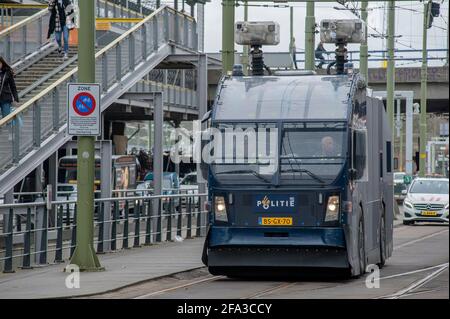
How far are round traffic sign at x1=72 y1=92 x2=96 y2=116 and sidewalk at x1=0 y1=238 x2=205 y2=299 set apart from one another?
2.49m

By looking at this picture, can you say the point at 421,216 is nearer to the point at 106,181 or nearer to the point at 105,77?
the point at 105,77

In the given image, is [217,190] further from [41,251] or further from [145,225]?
[145,225]

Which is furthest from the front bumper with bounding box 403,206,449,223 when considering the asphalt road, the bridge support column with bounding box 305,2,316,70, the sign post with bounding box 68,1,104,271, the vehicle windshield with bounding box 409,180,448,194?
the sign post with bounding box 68,1,104,271

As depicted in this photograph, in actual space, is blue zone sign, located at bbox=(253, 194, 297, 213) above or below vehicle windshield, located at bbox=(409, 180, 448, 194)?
above

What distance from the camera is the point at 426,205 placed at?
46781 millimetres

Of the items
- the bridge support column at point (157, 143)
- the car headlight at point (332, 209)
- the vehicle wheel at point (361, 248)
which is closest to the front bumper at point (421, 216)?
the bridge support column at point (157, 143)

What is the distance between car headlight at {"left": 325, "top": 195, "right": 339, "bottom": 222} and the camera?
19812 mm

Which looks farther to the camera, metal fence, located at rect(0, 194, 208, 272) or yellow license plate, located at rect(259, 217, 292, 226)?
metal fence, located at rect(0, 194, 208, 272)

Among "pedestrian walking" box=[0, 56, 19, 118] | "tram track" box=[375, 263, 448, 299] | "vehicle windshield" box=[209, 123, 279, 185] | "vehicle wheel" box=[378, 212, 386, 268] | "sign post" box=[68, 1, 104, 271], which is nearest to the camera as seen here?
"tram track" box=[375, 263, 448, 299]

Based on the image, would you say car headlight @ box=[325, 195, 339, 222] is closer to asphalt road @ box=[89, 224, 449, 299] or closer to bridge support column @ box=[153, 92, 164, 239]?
asphalt road @ box=[89, 224, 449, 299]

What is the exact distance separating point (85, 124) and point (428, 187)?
92.0 ft

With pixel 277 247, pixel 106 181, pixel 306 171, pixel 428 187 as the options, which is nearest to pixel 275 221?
pixel 277 247

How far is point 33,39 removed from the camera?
34.2 m
